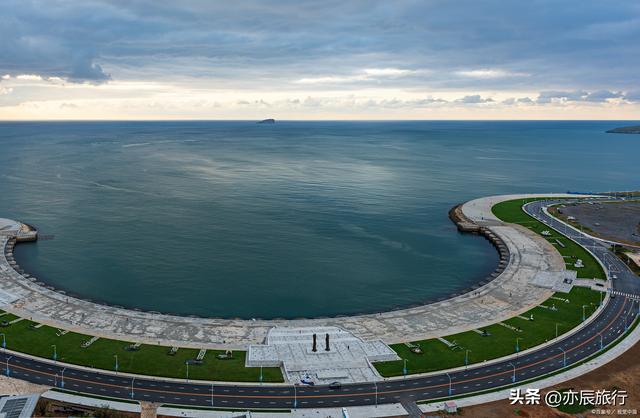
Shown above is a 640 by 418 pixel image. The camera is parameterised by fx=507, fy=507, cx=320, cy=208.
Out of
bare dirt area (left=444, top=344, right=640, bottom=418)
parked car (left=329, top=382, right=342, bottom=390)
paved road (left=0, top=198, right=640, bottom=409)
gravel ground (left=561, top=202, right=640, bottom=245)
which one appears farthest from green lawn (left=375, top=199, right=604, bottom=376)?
gravel ground (left=561, top=202, right=640, bottom=245)

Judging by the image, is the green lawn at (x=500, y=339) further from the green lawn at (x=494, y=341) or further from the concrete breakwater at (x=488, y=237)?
the concrete breakwater at (x=488, y=237)

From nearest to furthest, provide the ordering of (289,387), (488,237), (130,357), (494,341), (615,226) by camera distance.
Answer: (289,387) < (130,357) < (494,341) < (488,237) < (615,226)

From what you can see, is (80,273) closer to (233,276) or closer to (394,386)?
(233,276)

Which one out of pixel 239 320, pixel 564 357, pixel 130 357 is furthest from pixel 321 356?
pixel 564 357

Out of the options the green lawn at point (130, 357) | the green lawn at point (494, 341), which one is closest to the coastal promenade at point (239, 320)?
the green lawn at point (130, 357)

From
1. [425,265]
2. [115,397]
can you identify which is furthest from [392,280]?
[115,397]

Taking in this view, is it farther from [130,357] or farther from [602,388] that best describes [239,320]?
[602,388]

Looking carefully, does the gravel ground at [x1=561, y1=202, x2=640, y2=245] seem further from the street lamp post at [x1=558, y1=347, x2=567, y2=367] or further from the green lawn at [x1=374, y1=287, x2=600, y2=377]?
the street lamp post at [x1=558, y1=347, x2=567, y2=367]
